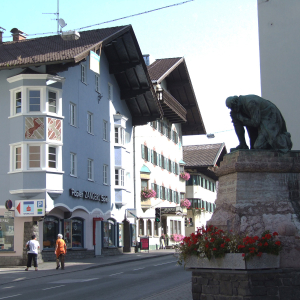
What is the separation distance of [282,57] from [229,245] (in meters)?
12.8

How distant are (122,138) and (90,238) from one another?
7.65 meters

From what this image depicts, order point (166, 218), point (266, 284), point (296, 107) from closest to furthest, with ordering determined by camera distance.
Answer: point (266, 284) < point (296, 107) < point (166, 218)

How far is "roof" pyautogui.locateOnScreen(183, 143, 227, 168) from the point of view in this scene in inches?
2530

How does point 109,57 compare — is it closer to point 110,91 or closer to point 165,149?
point 110,91

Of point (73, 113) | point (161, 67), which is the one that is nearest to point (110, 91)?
point (73, 113)

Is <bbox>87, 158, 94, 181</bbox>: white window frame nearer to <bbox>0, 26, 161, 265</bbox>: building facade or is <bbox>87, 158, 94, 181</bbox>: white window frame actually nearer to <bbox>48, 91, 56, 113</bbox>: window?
<bbox>0, 26, 161, 265</bbox>: building facade

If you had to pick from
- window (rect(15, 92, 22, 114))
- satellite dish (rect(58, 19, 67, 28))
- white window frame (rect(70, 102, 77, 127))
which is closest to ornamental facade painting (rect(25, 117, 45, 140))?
window (rect(15, 92, 22, 114))

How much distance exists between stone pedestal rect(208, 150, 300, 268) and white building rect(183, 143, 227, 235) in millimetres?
46788

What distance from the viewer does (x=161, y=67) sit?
160ft

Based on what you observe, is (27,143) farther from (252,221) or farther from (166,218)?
(166,218)

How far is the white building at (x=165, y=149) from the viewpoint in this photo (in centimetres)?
4434

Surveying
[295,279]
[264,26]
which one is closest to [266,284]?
[295,279]

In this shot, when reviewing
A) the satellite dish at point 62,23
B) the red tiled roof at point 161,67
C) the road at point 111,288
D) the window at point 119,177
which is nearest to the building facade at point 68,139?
the window at point 119,177

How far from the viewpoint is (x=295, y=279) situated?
10.3 meters
